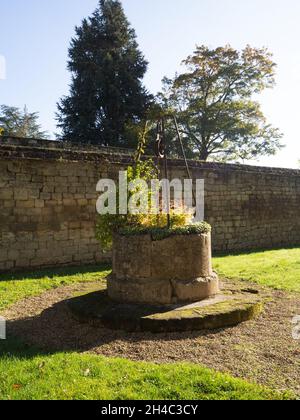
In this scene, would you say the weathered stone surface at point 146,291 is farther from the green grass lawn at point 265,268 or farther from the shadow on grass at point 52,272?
the shadow on grass at point 52,272

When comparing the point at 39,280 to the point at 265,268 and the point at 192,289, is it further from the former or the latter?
the point at 265,268

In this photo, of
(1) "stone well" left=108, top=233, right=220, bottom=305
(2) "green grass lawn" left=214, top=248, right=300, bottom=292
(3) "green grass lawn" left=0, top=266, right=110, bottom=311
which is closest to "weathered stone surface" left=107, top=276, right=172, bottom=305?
(1) "stone well" left=108, top=233, right=220, bottom=305

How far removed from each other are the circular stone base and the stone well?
0.49ft

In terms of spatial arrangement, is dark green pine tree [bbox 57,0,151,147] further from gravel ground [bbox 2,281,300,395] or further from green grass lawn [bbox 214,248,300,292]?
gravel ground [bbox 2,281,300,395]

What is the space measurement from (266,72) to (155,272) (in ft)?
72.3

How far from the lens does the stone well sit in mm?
5012

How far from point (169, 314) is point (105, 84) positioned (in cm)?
2054

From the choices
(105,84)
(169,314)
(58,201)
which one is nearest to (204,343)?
(169,314)

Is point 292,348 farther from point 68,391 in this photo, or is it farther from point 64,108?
point 64,108

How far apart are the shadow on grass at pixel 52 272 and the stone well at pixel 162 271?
Result: 3077mm

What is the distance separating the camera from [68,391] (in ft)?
9.54

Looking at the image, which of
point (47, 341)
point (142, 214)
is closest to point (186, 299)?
point (142, 214)

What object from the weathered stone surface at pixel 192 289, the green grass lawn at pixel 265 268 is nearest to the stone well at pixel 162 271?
the weathered stone surface at pixel 192 289

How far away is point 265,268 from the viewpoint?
28.1 feet
